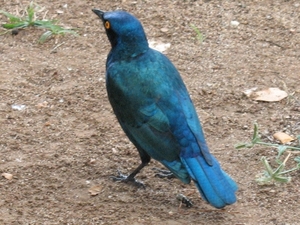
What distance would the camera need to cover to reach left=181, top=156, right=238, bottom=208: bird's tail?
4.30m

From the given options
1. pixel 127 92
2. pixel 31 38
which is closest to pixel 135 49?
pixel 127 92

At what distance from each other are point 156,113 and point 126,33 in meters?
0.57

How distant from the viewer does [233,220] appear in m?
4.54

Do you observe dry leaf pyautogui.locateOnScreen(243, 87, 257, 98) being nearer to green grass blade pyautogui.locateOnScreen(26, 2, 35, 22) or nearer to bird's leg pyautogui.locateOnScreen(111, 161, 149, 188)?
bird's leg pyautogui.locateOnScreen(111, 161, 149, 188)

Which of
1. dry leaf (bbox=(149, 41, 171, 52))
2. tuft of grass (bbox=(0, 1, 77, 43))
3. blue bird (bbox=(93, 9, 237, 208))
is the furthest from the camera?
tuft of grass (bbox=(0, 1, 77, 43))

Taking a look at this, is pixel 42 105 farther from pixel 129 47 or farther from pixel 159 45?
Result: pixel 159 45

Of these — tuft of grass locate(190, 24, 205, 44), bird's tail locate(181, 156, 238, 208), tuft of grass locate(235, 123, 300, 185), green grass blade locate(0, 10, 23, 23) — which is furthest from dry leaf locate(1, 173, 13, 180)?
tuft of grass locate(190, 24, 205, 44)

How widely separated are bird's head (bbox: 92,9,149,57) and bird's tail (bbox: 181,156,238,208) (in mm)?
790

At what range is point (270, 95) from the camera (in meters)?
5.69

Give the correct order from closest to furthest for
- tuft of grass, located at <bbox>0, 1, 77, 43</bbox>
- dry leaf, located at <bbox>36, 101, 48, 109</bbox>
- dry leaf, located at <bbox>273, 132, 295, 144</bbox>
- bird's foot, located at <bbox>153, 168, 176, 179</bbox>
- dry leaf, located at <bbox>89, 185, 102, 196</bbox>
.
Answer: dry leaf, located at <bbox>89, 185, 102, 196</bbox>
bird's foot, located at <bbox>153, 168, 176, 179</bbox>
dry leaf, located at <bbox>273, 132, 295, 144</bbox>
dry leaf, located at <bbox>36, 101, 48, 109</bbox>
tuft of grass, located at <bbox>0, 1, 77, 43</bbox>

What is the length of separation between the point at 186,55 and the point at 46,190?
1.88 meters

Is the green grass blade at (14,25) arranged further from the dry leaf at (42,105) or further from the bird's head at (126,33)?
the bird's head at (126,33)

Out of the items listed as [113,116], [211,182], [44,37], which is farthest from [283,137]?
[44,37]

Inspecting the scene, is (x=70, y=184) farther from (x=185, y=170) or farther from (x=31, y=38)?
(x=31, y=38)
